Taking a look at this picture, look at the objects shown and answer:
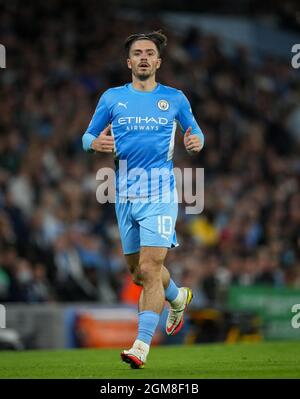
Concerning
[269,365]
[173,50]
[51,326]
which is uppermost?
[173,50]

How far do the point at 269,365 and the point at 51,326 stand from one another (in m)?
6.34

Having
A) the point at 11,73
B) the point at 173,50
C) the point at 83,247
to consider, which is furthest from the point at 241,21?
the point at 83,247

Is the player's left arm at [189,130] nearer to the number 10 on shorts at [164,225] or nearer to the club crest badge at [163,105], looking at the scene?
the club crest badge at [163,105]

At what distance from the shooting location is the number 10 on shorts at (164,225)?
9.66 meters

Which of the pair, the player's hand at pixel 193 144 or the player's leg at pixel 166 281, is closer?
the player's hand at pixel 193 144

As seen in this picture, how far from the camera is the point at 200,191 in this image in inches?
806

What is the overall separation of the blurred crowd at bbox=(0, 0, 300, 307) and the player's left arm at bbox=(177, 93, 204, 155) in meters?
6.66

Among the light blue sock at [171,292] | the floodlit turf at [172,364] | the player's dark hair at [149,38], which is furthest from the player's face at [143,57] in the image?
the floodlit turf at [172,364]

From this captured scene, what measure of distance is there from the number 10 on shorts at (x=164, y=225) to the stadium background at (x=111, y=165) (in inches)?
235

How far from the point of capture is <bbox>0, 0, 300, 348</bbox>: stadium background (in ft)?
55.1

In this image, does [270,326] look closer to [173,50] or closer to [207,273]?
[207,273]

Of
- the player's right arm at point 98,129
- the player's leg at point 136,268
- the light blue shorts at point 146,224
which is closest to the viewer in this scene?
the light blue shorts at point 146,224

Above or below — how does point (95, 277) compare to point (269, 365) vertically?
above

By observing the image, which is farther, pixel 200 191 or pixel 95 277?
pixel 200 191
